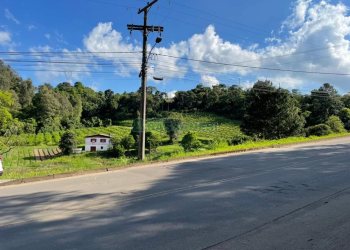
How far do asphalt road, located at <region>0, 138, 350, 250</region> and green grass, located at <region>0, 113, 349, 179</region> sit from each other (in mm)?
3115

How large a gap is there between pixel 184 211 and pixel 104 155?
1705 inches

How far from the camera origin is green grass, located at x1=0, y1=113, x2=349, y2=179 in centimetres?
1386

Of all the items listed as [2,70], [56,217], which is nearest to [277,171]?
[56,217]

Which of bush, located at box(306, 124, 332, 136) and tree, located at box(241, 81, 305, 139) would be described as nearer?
bush, located at box(306, 124, 332, 136)

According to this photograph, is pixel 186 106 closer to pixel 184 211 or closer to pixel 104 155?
pixel 104 155

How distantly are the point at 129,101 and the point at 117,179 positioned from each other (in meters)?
116

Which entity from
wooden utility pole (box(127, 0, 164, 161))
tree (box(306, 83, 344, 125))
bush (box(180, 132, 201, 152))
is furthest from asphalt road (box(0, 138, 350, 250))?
tree (box(306, 83, 344, 125))

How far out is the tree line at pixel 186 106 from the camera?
116 feet

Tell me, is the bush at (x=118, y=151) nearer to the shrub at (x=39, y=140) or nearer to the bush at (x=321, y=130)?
the bush at (x=321, y=130)

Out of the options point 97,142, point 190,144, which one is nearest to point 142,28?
point 190,144

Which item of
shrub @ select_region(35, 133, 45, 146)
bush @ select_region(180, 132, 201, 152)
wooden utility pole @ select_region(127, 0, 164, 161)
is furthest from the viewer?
shrub @ select_region(35, 133, 45, 146)

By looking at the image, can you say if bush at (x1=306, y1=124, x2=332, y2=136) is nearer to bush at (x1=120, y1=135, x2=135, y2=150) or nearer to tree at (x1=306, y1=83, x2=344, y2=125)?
bush at (x1=120, y1=135, x2=135, y2=150)

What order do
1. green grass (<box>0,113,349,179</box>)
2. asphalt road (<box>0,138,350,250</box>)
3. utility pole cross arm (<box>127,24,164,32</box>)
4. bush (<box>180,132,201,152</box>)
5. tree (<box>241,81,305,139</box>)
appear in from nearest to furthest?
1. asphalt road (<box>0,138,350,250</box>)
2. green grass (<box>0,113,349,179</box>)
3. utility pole cross arm (<box>127,24,164,32</box>)
4. bush (<box>180,132,201,152</box>)
5. tree (<box>241,81,305,139</box>)

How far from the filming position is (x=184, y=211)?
6.36 meters
